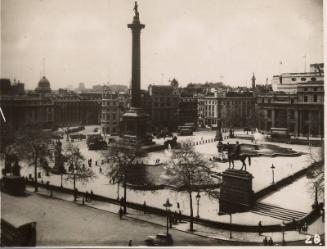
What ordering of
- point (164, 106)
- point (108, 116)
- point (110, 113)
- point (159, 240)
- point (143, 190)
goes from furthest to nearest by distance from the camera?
point (164, 106), point (110, 113), point (108, 116), point (143, 190), point (159, 240)

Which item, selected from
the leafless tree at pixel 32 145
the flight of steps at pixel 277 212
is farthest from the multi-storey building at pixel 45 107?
the flight of steps at pixel 277 212

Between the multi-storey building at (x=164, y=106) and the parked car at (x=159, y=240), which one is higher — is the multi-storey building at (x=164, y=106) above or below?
above

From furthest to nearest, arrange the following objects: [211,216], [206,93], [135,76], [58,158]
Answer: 1. [206,93]
2. [135,76]
3. [58,158]
4. [211,216]

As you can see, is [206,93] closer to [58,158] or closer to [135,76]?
[135,76]

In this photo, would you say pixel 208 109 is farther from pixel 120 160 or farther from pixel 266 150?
pixel 120 160

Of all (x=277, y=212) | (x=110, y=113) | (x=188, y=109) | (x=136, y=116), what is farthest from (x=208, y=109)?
(x=277, y=212)

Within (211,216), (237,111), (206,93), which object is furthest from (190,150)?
(206,93)

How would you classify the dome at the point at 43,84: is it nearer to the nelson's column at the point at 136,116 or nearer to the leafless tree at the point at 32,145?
the leafless tree at the point at 32,145
